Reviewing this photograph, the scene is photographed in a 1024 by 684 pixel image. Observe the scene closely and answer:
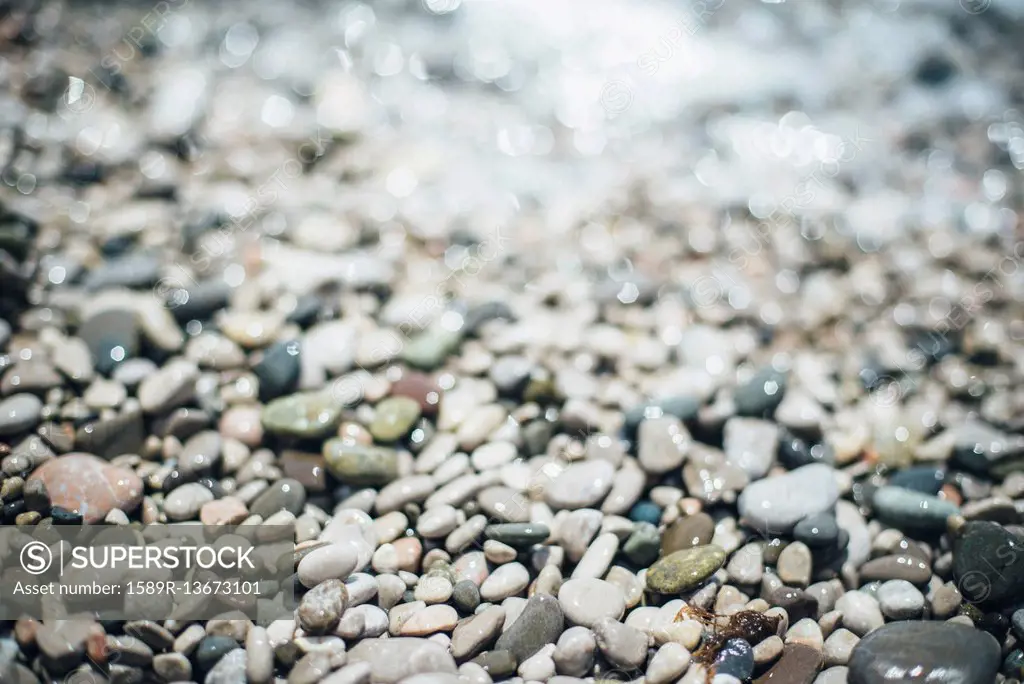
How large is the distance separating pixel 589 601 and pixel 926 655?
3.75 ft

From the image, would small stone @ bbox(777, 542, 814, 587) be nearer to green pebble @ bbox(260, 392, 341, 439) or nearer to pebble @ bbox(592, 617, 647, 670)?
pebble @ bbox(592, 617, 647, 670)

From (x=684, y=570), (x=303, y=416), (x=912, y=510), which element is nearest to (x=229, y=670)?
(x=303, y=416)

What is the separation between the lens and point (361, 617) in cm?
242

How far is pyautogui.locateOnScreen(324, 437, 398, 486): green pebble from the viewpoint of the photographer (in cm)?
288

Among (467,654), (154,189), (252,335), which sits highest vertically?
(154,189)

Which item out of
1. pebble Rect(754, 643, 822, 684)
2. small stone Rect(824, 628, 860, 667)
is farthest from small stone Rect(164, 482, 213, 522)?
small stone Rect(824, 628, 860, 667)

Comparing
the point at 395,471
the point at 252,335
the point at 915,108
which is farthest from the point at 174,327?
the point at 915,108

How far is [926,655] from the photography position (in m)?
2.32

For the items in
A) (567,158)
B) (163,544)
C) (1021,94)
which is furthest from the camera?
(1021,94)

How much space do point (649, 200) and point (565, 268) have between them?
0.97m

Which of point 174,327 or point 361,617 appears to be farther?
point 174,327

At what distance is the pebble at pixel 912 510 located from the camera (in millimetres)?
2832

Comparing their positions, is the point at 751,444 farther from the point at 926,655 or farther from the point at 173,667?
the point at 173,667

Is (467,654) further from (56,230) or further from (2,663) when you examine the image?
(56,230)
